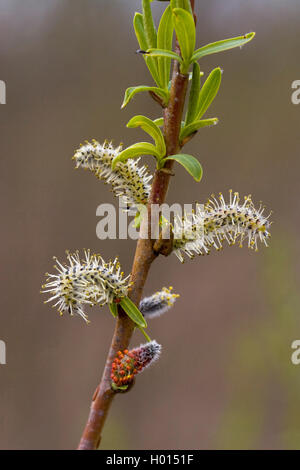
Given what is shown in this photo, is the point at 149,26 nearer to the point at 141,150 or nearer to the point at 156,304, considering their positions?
the point at 141,150

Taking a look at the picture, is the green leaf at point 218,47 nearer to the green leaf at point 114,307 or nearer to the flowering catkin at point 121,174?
the flowering catkin at point 121,174

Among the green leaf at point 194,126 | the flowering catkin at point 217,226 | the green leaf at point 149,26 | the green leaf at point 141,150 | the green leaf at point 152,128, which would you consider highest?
the green leaf at point 149,26

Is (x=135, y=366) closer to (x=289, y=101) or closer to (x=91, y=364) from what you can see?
(x=91, y=364)

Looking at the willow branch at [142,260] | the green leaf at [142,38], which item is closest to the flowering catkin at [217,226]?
the willow branch at [142,260]

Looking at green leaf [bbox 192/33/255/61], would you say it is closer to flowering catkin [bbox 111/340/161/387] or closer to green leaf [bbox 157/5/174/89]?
green leaf [bbox 157/5/174/89]

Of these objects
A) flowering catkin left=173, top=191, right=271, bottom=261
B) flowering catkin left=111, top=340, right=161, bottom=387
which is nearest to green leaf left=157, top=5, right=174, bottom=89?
flowering catkin left=173, top=191, right=271, bottom=261

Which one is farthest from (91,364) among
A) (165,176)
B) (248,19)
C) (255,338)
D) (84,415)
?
(165,176)
